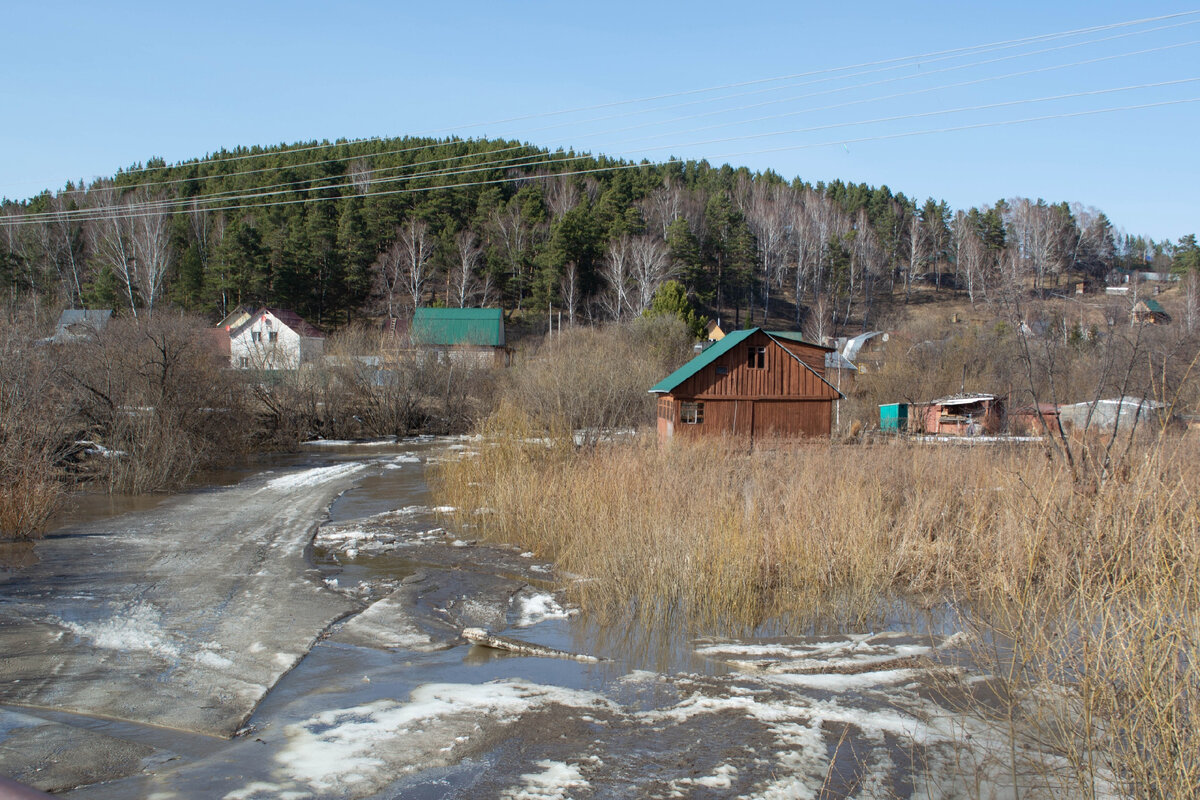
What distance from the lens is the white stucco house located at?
3756 centimetres

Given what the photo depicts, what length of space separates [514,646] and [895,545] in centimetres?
565

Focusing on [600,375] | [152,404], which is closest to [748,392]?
[600,375]

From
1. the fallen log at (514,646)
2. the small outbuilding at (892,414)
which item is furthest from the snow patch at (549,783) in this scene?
the small outbuilding at (892,414)

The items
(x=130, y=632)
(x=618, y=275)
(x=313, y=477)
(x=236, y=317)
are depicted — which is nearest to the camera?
(x=130, y=632)

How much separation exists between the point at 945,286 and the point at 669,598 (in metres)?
96.7

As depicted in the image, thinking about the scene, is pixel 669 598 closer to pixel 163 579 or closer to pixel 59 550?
pixel 163 579

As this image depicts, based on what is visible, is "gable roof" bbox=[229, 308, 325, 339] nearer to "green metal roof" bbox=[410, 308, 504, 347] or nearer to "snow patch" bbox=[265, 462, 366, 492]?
"green metal roof" bbox=[410, 308, 504, 347]

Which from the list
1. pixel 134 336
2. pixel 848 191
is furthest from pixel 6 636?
pixel 848 191

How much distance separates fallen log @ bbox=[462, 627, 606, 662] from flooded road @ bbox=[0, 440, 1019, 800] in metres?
0.10

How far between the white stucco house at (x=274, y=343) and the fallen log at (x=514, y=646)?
29495 millimetres

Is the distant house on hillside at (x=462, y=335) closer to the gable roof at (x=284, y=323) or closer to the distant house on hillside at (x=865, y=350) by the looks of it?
the gable roof at (x=284, y=323)

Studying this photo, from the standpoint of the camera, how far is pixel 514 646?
8594 mm

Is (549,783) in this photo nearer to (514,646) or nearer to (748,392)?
(514,646)

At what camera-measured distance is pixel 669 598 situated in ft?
32.3
